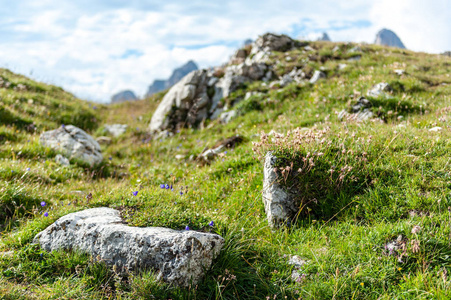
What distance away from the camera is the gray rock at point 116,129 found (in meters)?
14.3

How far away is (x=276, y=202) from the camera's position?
16.5ft

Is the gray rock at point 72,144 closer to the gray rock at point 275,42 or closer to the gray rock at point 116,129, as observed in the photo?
the gray rock at point 116,129

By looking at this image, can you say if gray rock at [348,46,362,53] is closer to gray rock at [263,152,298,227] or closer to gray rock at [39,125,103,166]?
gray rock at [263,152,298,227]

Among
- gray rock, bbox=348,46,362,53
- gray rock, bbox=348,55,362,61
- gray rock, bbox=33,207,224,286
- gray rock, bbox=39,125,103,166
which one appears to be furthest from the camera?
gray rock, bbox=348,46,362,53

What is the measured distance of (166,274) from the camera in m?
3.73

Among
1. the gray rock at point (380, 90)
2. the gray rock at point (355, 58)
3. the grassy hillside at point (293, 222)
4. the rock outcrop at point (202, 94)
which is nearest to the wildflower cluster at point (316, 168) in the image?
the grassy hillside at point (293, 222)

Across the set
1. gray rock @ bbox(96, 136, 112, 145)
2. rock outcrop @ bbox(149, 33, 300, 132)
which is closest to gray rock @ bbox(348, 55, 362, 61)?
rock outcrop @ bbox(149, 33, 300, 132)

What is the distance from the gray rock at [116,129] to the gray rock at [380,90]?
11365 millimetres

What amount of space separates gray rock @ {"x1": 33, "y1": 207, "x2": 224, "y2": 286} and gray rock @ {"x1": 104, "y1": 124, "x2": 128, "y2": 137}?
409 inches

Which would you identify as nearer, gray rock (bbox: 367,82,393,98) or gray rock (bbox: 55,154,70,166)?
gray rock (bbox: 55,154,70,166)

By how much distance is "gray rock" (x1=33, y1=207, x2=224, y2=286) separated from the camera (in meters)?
3.76

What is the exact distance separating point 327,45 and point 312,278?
59.1 feet

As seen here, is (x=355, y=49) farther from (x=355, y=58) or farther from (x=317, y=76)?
(x=317, y=76)

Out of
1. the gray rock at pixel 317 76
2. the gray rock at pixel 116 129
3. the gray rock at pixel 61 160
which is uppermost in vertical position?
the gray rock at pixel 317 76
